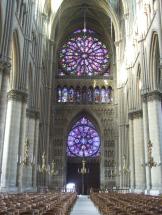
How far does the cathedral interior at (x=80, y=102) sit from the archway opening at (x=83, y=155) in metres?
0.15

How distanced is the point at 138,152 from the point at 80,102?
18762mm

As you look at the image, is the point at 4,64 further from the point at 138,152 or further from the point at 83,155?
the point at 83,155

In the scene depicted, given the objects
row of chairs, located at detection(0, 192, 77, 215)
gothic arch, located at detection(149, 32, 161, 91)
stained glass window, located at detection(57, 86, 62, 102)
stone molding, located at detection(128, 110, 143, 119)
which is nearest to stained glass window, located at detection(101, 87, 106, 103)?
stained glass window, located at detection(57, 86, 62, 102)

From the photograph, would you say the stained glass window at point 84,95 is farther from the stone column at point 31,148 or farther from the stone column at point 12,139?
the stone column at point 12,139

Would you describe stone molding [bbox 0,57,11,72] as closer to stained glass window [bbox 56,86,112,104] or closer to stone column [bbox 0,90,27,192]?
stone column [bbox 0,90,27,192]

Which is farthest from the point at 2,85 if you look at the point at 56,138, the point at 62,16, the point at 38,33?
the point at 62,16

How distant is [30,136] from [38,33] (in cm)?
1155

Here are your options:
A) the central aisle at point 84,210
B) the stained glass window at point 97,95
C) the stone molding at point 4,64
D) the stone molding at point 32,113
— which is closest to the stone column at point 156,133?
the central aisle at point 84,210

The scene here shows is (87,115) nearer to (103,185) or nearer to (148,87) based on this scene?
(103,185)

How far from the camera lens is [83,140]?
155 feet

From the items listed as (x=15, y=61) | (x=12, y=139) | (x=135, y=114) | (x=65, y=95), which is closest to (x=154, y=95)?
(x=135, y=114)

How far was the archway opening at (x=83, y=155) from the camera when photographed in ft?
153

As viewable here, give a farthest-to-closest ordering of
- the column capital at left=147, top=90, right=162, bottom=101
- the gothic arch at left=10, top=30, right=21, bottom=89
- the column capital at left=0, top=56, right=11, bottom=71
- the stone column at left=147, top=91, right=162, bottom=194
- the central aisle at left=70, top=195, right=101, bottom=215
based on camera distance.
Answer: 1. the column capital at left=147, top=90, right=162, bottom=101
2. the gothic arch at left=10, top=30, right=21, bottom=89
3. the stone column at left=147, top=91, right=162, bottom=194
4. the column capital at left=0, top=56, right=11, bottom=71
5. the central aisle at left=70, top=195, right=101, bottom=215

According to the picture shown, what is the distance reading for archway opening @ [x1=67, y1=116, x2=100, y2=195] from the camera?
A: 46.7 m
